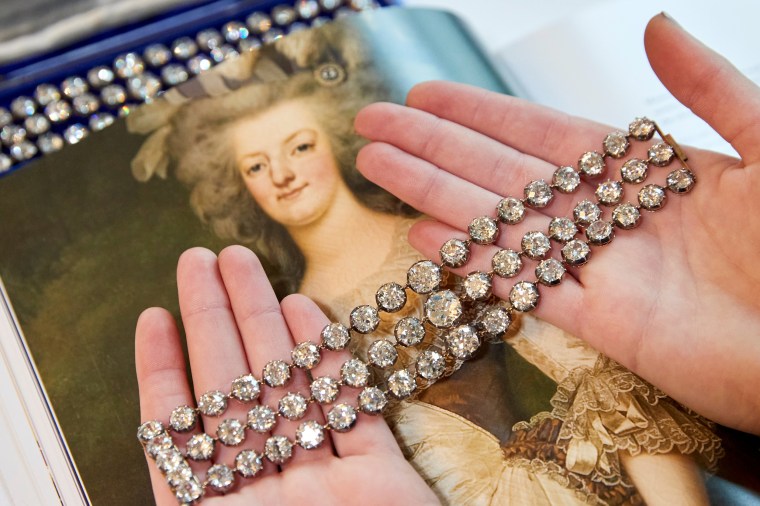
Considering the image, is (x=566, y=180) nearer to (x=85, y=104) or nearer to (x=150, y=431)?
(x=150, y=431)

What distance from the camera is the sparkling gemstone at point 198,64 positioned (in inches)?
31.3

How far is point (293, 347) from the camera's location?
59 centimetres

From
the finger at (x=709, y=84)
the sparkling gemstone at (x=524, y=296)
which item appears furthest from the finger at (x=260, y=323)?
the finger at (x=709, y=84)

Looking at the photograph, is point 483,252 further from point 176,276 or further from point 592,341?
point 176,276

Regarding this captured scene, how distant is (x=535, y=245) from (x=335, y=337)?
213 millimetres

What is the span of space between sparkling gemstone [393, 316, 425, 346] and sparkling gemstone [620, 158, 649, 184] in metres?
0.26

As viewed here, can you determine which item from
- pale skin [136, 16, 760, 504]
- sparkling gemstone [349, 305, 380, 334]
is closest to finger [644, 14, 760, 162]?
pale skin [136, 16, 760, 504]

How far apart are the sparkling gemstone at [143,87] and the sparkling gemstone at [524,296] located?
20.2 inches

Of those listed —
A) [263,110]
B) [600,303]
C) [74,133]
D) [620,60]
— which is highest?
[74,133]

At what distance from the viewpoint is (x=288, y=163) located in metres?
0.70

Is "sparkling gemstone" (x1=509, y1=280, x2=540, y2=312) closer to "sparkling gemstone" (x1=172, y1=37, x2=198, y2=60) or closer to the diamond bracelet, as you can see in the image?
the diamond bracelet

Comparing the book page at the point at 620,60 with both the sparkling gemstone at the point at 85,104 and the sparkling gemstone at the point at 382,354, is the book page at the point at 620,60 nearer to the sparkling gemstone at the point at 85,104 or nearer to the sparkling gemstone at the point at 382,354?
the sparkling gemstone at the point at 382,354

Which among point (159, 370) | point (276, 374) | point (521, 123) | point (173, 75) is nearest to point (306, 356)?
point (276, 374)

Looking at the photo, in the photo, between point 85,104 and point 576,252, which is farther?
point 85,104
